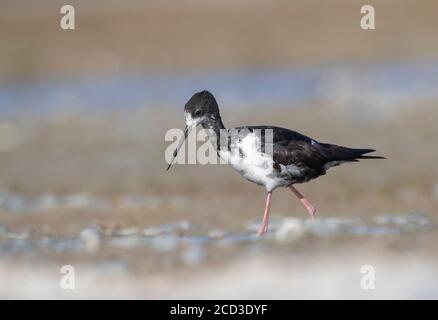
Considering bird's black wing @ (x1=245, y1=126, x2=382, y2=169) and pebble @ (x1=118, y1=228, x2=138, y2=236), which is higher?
bird's black wing @ (x1=245, y1=126, x2=382, y2=169)

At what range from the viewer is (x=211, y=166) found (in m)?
15.9

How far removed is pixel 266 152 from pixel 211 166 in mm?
5898

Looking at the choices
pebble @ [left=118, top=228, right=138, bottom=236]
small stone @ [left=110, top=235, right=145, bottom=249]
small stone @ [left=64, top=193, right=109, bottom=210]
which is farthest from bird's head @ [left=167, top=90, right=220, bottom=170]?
small stone @ [left=64, top=193, right=109, bottom=210]

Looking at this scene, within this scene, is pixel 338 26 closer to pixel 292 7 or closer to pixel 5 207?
pixel 292 7

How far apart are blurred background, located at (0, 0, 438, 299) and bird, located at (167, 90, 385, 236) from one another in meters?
0.55

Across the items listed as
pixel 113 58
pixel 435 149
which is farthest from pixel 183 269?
pixel 113 58

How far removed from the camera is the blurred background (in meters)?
8.63

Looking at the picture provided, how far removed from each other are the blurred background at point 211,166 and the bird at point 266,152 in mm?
545

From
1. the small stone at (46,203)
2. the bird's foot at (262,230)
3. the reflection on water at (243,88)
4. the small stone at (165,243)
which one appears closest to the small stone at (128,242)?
the small stone at (165,243)

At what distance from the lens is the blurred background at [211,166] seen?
28.3ft

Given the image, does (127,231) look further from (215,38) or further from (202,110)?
(215,38)

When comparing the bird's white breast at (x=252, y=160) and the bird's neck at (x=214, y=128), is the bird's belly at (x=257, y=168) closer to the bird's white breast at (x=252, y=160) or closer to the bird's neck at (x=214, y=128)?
the bird's white breast at (x=252, y=160)

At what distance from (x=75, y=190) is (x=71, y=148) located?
12.9ft

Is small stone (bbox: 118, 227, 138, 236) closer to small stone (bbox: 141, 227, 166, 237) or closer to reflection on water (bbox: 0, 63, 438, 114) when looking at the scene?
small stone (bbox: 141, 227, 166, 237)
